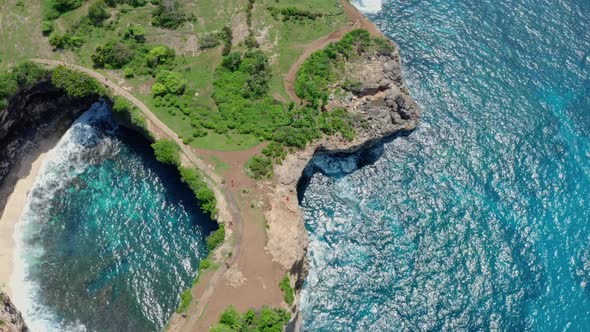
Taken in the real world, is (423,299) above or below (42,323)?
above

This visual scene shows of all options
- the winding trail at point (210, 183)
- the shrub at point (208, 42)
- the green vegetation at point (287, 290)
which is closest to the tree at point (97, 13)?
the winding trail at point (210, 183)

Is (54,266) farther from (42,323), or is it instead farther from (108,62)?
(108,62)

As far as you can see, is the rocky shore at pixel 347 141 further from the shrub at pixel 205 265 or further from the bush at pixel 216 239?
the shrub at pixel 205 265

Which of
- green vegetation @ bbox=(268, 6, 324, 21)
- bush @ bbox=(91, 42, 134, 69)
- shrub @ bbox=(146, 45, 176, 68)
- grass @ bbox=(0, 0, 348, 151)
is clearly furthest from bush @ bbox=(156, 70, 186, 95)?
green vegetation @ bbox=(268, 6, 324, 21)

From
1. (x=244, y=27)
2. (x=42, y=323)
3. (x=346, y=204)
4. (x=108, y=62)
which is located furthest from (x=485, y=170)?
(x=42, y=323)

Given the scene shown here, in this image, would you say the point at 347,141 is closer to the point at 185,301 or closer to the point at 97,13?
the point at 185,301

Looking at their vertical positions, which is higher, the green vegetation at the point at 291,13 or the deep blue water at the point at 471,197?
the green vegetation at the point at 291,13

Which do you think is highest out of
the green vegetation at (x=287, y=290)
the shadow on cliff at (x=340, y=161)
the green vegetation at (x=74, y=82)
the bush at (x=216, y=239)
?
the green vegetation at (x=74, y=82)

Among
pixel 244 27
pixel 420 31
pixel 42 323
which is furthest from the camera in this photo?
pixel 420 31
